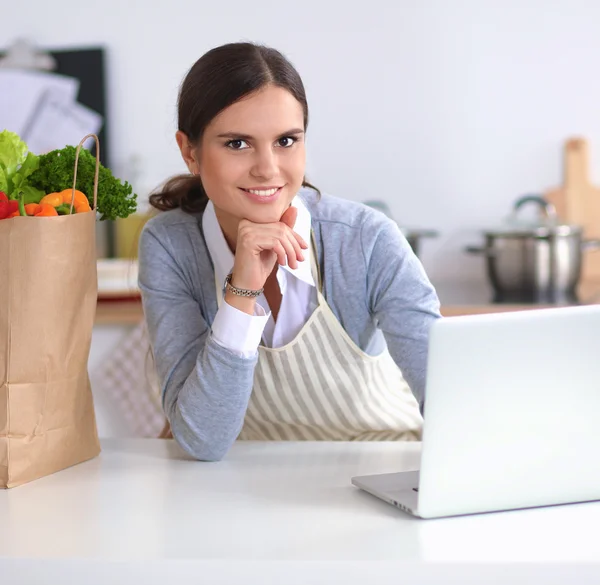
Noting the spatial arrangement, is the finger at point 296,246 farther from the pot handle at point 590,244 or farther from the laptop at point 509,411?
the pot handle at point 590,244

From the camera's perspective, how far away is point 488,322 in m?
0.87

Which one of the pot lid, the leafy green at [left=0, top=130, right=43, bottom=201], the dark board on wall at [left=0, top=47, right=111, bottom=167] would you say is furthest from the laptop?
the dark board on wall at [left=0, top=47, right=111, bottom=167]

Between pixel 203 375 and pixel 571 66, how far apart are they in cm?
205

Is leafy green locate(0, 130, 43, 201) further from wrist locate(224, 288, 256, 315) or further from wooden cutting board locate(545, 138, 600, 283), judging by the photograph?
wooden cutting board locate(545, 138, 600, 283)

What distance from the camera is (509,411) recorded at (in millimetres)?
900

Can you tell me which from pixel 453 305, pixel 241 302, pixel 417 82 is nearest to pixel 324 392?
pixel 241 302

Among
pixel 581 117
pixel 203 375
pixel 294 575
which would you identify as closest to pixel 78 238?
pixel 203 375

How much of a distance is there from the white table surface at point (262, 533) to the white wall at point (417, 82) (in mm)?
1861

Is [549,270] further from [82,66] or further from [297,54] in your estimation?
[82,66]

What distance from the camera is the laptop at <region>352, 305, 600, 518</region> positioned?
875 mm

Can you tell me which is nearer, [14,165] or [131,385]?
[14,165]

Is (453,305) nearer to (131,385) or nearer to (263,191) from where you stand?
(131,385)

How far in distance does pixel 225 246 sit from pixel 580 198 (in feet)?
5.89

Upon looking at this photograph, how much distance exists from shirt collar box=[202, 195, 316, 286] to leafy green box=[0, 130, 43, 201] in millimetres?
313
